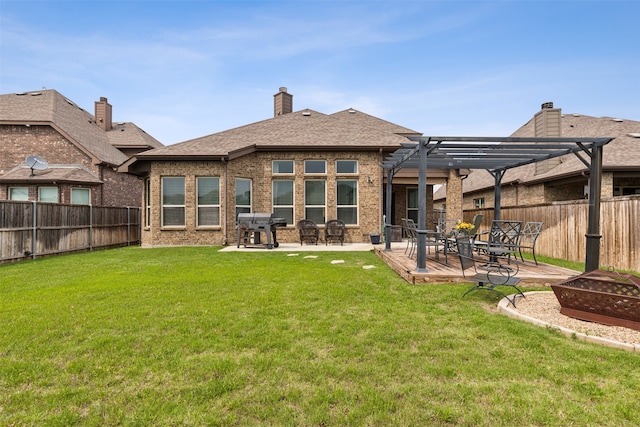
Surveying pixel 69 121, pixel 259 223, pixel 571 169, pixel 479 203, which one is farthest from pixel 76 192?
pixel 479 203

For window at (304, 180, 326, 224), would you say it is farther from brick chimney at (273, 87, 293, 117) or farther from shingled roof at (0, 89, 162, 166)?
shingled roof at (0, 89, 162, 166)

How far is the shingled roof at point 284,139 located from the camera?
12.5m

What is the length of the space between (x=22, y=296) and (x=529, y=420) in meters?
6.68

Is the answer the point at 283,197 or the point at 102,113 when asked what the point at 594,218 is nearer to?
the point at 283,197

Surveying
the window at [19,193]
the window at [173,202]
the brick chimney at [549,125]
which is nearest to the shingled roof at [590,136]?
the brick chimney at [549,125]

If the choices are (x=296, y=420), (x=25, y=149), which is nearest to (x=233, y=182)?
(x=296, y=420)

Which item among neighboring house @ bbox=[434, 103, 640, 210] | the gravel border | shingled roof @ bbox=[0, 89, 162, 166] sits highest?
shingled roof @ bbox=[0, 89, 162, 166]

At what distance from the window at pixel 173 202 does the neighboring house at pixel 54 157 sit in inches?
203

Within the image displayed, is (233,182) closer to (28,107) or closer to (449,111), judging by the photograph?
(449,111)

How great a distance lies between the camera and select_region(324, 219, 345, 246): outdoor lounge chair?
1273 centimetres

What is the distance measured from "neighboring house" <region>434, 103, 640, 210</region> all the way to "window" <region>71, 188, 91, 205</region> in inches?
853

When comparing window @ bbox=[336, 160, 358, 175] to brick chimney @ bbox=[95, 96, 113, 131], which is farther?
Answer: brick chimney @ bbox=[95, 96, 113, 131]

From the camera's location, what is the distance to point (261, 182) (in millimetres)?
13305

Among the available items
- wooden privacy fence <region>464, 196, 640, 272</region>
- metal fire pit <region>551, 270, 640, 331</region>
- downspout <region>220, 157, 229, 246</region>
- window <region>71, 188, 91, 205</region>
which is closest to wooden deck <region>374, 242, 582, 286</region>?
metal fire pit <region>551, 270, 640, 331</region>
